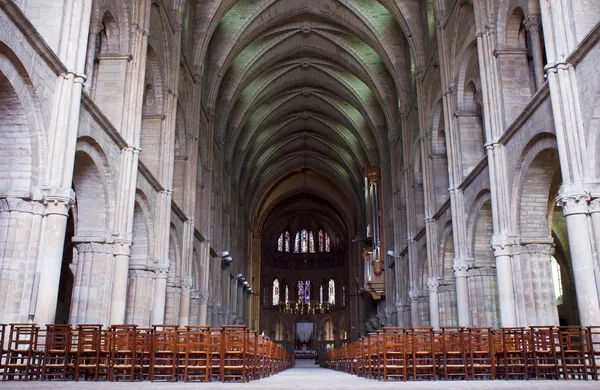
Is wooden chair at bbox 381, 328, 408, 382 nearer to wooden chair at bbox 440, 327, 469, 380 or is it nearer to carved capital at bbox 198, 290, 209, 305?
wooden chair at bbox 440, 327, 469, 380

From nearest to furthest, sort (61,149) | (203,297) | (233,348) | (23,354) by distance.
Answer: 1. (23,354)
2. (61,149)
3. (233,348)
4. (203,297)

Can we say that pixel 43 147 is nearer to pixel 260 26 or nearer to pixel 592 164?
pixel 592 164

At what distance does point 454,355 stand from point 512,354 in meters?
1.25

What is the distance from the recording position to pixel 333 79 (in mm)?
40594

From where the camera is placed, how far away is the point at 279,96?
1713 inches

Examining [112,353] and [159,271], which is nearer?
[112,353]

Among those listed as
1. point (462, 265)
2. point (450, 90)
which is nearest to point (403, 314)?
point (462, 265)

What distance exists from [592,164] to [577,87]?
1.79 m

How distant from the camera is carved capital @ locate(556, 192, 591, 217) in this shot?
1194 cm

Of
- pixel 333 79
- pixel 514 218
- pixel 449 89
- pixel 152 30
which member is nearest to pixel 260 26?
pixel 333 79

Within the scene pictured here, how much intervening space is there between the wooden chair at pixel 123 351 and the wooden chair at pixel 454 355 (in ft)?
21.2

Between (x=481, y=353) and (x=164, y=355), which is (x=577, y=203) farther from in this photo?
(x=164, y=355)

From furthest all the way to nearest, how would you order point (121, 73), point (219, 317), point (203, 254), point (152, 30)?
1. point (219, 317)
2. point (203, 254)
3. point (152, 30)
4. point (121, 73)

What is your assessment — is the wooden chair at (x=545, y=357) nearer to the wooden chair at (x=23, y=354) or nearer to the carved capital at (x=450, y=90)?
the wooden chair at (x=23, y=354)
